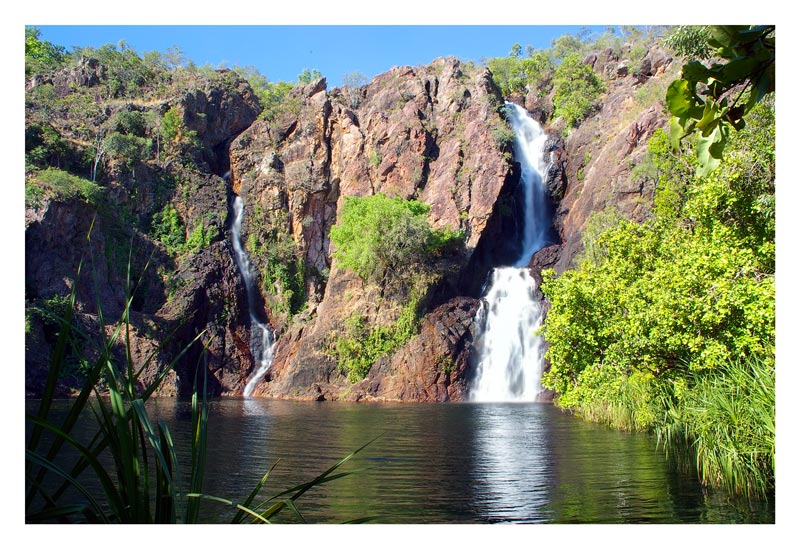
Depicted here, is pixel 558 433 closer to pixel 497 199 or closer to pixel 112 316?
pixel 497 199

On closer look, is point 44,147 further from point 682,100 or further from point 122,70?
point 682,100

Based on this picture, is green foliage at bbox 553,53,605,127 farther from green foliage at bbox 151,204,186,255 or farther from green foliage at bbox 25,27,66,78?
green foliage at bbox 25,27,66,78

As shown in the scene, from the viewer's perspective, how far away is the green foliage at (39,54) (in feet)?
144

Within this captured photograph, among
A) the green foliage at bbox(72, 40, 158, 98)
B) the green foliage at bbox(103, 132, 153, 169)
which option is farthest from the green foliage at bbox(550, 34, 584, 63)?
the green foliage at bbox(103, 132, 153, 169)

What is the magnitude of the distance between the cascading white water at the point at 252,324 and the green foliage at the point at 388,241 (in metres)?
5.74

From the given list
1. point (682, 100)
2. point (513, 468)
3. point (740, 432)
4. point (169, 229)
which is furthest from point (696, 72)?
point (169, 229)

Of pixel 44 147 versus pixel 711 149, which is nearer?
pixel 711 149

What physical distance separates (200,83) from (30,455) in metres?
44.3

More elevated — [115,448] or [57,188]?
[57,188]

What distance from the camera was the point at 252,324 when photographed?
3684 cm

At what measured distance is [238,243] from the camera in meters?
39.5

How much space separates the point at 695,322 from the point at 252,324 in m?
28.9

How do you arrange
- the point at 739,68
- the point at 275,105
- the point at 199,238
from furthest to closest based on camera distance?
the point at 275,105 < the point at 199,238 < the point at 739,68
